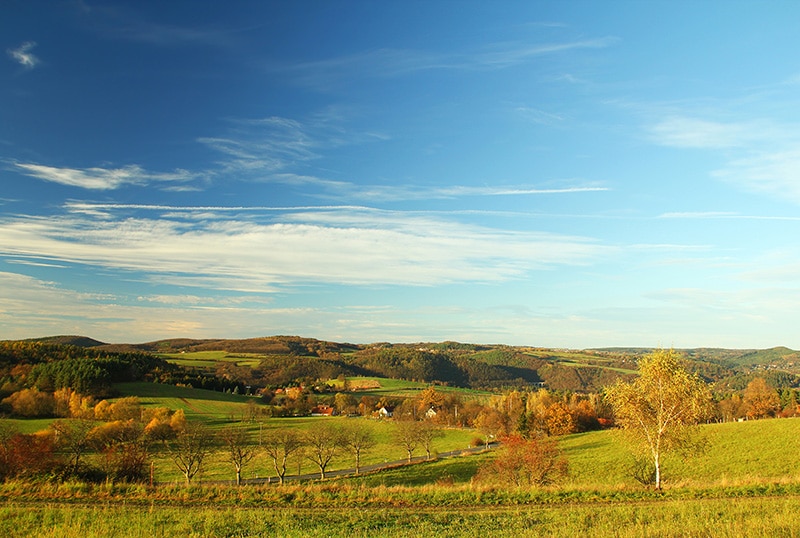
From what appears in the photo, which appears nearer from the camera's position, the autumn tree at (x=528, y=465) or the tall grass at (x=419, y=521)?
the tall grass at (x=419, y=521)

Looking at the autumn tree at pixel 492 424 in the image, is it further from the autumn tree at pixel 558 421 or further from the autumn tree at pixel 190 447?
the autumn tree at pixel 190 447

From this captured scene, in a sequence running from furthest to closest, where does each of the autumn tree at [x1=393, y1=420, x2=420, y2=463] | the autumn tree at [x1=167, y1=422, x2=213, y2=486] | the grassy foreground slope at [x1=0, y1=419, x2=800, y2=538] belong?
1. the autumn tree at [x1=393, y1=420, x2=420, y2=463]
2. the autumn tree at [x1=167, y1=422, x2=213, y2=486]
3. the grassy foreground slope at [x1=0, y1=419, x2=800, y2=538]

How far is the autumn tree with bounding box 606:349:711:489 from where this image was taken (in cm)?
2547

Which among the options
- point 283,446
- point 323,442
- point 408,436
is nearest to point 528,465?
point 323,442

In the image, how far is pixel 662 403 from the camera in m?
25.8

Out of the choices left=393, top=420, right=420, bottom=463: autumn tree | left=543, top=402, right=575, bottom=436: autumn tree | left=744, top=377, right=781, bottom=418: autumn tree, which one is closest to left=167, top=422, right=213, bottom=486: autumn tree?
left=393, top=420, right=420, bottom=463: autumn tree

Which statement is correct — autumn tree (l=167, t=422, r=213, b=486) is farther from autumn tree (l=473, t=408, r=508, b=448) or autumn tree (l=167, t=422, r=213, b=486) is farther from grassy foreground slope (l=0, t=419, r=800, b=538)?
autumn tree (l=473, t=408, r=508, b=448)

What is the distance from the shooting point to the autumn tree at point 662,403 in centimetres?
2547

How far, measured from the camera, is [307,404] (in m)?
120

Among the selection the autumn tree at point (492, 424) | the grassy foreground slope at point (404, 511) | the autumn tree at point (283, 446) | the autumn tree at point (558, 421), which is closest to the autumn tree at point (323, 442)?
the autumn tree at point (283, 446)

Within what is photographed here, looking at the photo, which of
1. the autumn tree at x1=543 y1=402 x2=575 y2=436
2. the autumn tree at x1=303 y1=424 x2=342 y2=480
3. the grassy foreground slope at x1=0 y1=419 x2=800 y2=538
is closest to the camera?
the grassy foreground slope at x1=0 y1=419 x2=800 y2=538

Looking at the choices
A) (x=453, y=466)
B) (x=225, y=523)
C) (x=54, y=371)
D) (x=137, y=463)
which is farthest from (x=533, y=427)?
(x=54, y=371)

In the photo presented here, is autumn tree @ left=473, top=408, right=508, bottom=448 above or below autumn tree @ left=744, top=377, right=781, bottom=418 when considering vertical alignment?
below

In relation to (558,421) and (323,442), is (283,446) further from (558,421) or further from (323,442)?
(558,421)
